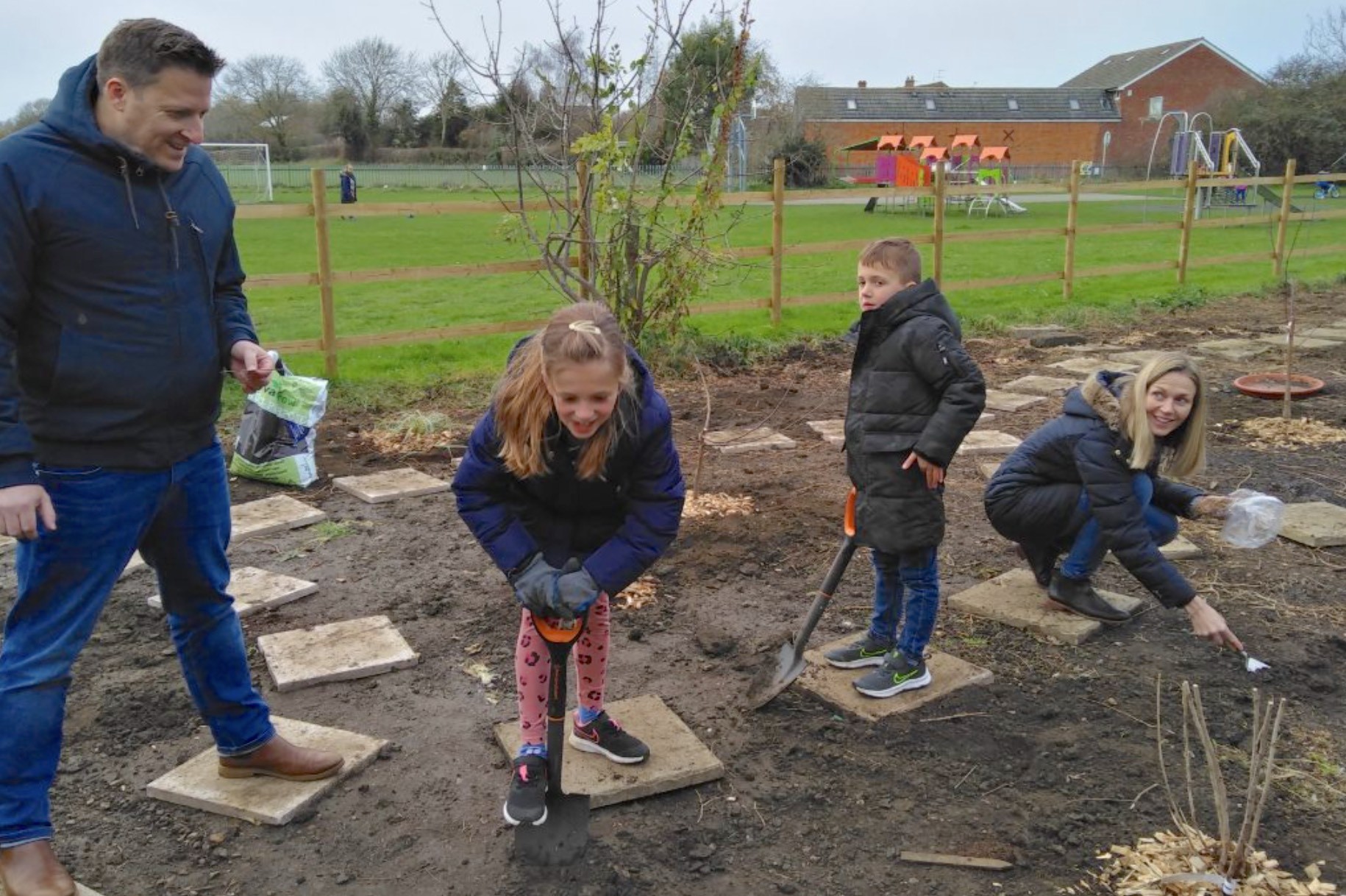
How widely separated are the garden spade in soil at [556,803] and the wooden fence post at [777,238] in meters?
8.54

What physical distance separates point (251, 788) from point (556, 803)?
2.84 feet

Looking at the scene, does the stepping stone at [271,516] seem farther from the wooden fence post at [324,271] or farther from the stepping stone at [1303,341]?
the stepping stone at [1303,341]

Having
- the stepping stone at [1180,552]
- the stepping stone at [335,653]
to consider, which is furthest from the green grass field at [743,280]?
the stepping stone at [1180,552]

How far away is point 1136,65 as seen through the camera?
59500mm

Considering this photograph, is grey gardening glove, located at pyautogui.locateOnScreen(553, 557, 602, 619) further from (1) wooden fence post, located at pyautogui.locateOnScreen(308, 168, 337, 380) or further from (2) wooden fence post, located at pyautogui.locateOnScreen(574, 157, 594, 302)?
(1) wooden fence post, located at pyautogui.locateOnScreen(308, 168, 337, 380)

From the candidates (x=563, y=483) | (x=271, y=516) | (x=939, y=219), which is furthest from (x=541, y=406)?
(x=939, y=219)

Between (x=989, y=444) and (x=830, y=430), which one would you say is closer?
(x=989, y=444)

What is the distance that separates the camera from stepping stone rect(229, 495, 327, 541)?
16.7 feet

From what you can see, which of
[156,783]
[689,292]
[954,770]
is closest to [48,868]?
[156,783]

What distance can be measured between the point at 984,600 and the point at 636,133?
12.5 ft

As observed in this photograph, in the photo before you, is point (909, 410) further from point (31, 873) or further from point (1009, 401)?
point (1009, 401)

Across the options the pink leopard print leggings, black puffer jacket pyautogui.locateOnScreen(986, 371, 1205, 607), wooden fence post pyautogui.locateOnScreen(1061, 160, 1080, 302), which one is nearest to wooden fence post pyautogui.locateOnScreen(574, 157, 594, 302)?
black puffer jacket pyautogui.locateOnScreen(986, 371, 1205, 607)

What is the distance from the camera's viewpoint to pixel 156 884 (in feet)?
8.32

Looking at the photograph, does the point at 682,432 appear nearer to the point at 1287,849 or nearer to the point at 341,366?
the point at 341,366
